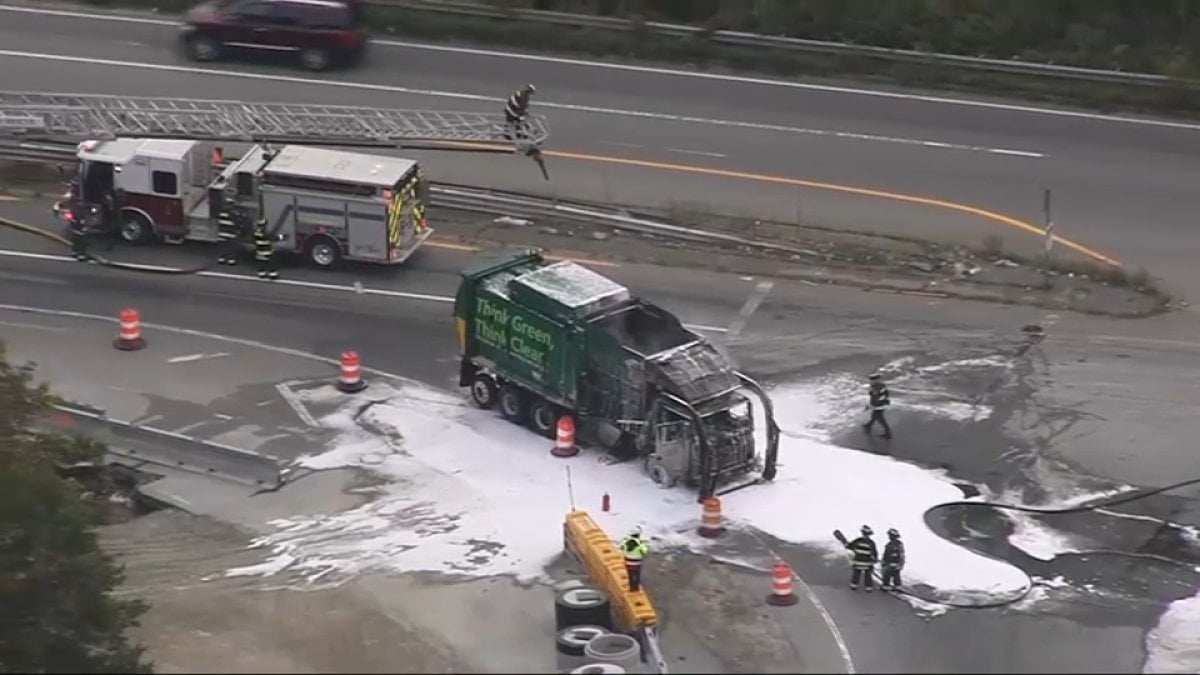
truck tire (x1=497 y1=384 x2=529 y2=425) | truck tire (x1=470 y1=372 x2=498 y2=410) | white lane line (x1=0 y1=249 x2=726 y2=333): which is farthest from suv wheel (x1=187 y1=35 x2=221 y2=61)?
truck tire (x1=497 y1=384 x2=529 y2=425)

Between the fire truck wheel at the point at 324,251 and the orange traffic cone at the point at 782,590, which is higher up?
the fire truck wheel at the point at 324,251

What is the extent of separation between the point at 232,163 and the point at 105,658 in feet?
51.7

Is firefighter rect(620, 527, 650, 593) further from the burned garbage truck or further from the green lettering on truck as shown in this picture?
the green lettering on truck

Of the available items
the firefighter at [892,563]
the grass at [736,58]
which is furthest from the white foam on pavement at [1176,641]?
the grass at [736,58]

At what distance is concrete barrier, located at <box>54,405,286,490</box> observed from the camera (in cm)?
2767

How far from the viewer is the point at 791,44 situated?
4347 centimetres

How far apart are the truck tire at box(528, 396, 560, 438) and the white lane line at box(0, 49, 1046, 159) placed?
13182mm

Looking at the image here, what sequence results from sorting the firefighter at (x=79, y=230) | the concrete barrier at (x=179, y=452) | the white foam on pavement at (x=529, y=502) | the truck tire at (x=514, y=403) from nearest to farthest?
the white foam on pavement at (x=529, y=502), the concrete barrier at (x=179, y=452), the truck tire at (x=514, y=403), the firefighter at (x=79, y=230)

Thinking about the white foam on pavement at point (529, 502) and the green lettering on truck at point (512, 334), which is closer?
the white foam on pavement at point (529, 502)

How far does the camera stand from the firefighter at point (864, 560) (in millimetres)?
24641

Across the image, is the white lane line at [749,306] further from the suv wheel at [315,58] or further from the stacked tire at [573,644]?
the suv wheel at [315,58]

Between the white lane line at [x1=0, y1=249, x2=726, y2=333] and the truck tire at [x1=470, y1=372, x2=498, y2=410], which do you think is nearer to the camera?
the truck tire at [x1=470, y1=372, x2=498, y2=410]

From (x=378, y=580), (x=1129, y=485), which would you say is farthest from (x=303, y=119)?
(x=1129, y=485)

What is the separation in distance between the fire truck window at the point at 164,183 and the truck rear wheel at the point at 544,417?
31.2ft
